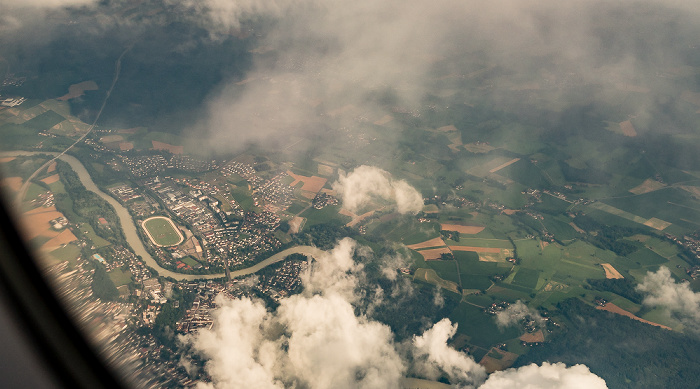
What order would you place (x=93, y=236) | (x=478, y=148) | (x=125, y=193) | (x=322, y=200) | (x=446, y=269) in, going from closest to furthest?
1. (x=93, y=236)
2. (x=446, y=269)
3. (x=125, y=193)
4. (x=322, y=200)
5. (x=478, y=148)

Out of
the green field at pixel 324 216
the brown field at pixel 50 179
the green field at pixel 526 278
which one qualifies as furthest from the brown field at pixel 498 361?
the brown field at pixel 50 179

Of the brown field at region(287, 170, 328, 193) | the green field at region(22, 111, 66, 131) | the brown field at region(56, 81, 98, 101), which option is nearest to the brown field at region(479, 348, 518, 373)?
the brown field at region(287, 170, 328, 193)

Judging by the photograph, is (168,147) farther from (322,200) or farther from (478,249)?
(478,249)

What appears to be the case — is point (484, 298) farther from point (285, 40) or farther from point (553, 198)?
point (285, 40)

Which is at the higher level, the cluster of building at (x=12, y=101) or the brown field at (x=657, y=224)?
the cluster of building at (x=12, y=101)

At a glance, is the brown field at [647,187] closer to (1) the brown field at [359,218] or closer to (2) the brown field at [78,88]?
(1) the brown field at [359,218]

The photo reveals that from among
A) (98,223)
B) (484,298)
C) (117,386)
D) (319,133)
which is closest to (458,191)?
(484,298)

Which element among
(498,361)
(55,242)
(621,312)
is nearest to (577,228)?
(621,312)
